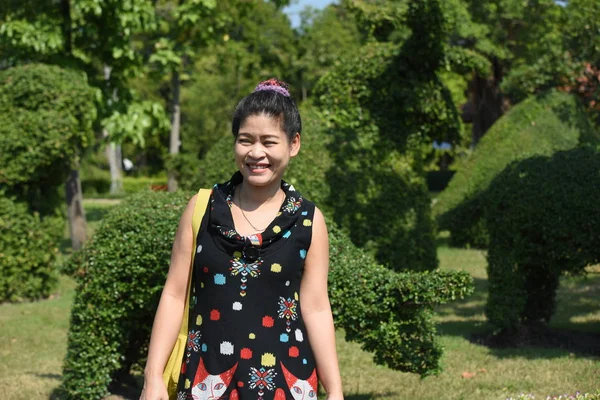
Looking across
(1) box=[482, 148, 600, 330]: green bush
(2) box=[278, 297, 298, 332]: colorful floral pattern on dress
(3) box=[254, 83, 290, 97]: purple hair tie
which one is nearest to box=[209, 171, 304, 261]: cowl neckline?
(2) box=[278, 297, 298, 332]: colorful floral pattern on dress

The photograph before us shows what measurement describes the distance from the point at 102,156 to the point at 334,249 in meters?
41.0

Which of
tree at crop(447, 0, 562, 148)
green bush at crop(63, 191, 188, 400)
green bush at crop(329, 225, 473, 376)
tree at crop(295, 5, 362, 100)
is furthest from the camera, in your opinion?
tree at crop(295, 5, 362, 100)

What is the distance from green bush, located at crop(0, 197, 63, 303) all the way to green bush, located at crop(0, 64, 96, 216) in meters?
0.34

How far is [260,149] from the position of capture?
9.68ft

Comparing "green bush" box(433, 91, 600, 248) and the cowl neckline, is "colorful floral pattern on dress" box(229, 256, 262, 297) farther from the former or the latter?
"green bush" box(433, 91, 600, 248)

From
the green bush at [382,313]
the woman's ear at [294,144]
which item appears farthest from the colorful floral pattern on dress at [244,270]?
the green bush at [382,313]

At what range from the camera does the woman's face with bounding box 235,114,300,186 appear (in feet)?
9.69

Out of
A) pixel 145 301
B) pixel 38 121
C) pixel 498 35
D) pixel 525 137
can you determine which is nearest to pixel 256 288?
pixel 145 301

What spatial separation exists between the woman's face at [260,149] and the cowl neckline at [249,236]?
0.13 m

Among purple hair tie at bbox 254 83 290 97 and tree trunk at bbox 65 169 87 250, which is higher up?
purple hair tie at bbox 254 83 290 97

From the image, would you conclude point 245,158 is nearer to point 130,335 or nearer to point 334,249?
point 334,249

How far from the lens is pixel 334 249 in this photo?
5.34 metres

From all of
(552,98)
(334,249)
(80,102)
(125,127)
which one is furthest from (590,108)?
(334,249)

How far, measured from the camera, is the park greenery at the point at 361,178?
5.32 meters
